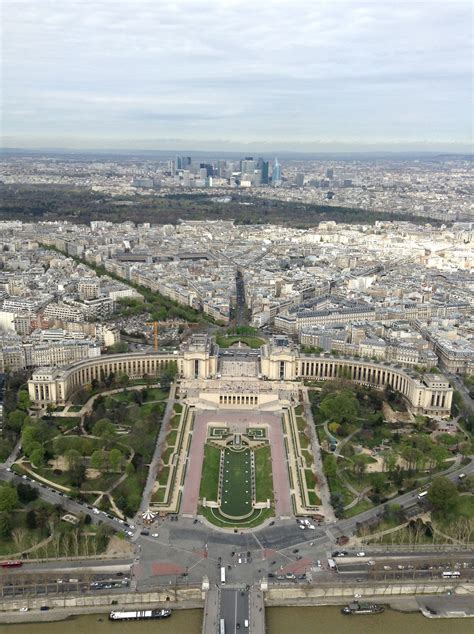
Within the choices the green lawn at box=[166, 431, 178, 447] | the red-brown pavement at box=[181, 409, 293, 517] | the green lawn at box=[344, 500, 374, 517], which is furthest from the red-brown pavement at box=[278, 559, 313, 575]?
the green lawn at box=[166, 431, 178, 447]

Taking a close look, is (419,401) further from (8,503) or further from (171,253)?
(171,253)

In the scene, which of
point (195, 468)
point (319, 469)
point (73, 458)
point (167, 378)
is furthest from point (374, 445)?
point (73, 458)

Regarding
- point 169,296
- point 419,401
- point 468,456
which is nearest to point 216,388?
point 419,401

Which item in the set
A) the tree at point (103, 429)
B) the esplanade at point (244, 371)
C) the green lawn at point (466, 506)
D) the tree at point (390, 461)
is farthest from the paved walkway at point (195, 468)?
the green lawn at point (466, 506)

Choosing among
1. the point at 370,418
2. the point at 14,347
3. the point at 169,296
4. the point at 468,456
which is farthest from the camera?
the point at 169,296

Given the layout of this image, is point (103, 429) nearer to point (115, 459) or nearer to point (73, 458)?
point (73, 458)
